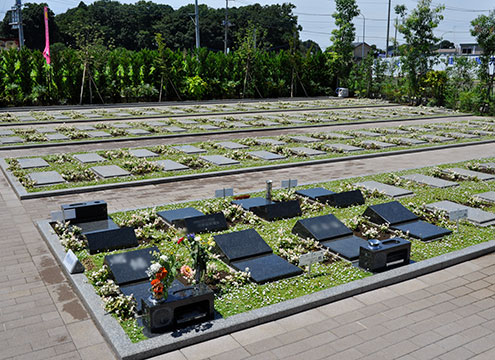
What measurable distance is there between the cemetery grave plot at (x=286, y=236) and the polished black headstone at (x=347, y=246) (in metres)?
0.03

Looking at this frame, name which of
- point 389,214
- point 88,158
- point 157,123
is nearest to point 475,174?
point 389,214

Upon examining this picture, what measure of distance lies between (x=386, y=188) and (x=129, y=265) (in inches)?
286

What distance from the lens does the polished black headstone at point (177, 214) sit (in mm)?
9242

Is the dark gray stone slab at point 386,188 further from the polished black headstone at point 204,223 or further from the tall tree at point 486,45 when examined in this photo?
the tall tree at point 486,45

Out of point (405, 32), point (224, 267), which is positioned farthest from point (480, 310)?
point (405, 32)

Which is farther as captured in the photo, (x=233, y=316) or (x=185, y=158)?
(x=185, y=158)

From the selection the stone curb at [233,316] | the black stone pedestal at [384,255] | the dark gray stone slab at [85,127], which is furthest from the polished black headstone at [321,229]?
the dark gray stone slab at [85,127]

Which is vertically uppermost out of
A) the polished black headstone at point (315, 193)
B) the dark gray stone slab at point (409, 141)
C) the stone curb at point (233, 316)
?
the dark gray stone slab at point (409, 141)

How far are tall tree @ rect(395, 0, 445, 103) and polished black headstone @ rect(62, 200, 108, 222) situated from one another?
2896 centimetres

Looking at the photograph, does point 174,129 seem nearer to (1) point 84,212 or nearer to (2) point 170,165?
(2) point 170,165

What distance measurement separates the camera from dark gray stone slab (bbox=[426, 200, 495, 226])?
9516mm

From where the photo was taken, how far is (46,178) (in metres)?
12.3

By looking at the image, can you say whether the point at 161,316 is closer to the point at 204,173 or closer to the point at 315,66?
the point at 204,173

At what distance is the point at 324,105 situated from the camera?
32.1 metres
